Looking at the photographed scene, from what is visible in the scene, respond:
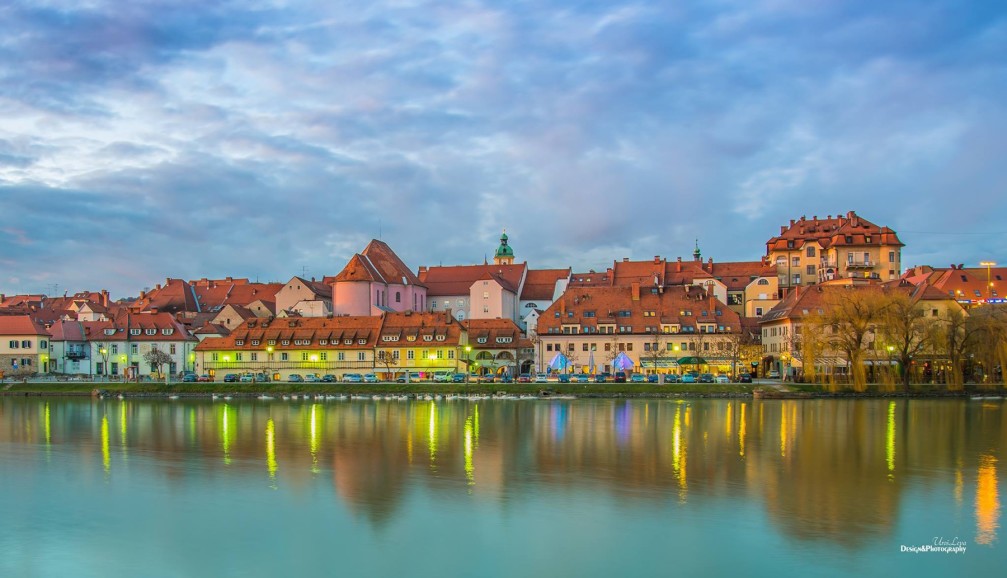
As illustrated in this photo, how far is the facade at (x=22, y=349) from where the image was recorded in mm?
76500

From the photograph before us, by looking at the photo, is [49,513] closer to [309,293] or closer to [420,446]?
[420,446]

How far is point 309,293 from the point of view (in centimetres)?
8881

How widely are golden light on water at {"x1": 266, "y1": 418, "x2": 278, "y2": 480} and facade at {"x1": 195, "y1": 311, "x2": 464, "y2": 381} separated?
89.4 feet

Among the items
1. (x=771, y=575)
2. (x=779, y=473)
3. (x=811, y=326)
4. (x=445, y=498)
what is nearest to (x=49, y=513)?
(x=445, y=498)

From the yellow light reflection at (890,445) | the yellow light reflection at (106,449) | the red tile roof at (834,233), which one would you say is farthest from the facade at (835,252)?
the yellow light reflection at (106,449)

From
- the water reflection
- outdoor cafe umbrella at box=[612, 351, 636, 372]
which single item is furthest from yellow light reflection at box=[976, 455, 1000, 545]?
outdoor cafe umbrella at box=[612, 351, 636, 372]

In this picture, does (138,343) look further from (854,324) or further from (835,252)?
(835,252)

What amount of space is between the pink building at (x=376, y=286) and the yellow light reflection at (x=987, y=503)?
64003 millimetres

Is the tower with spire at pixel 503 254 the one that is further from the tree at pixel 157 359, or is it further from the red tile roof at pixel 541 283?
the tree at pixel 157 359

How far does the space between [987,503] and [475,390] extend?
40.4m

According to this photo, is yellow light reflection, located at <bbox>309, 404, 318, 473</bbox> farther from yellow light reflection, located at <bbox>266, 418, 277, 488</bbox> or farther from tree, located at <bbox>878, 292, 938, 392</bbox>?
tree, located at <bbox>878, 292, 938, 392</bbox>

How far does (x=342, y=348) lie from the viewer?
71.5m

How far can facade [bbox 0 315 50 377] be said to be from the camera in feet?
251

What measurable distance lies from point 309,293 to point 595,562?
75.2 meters
